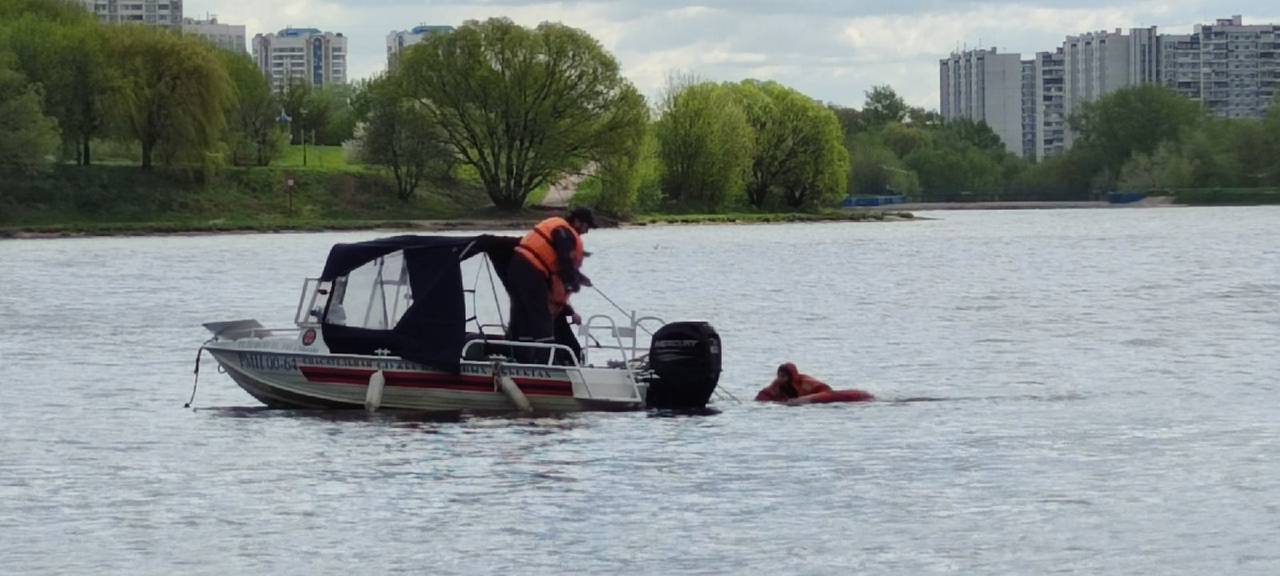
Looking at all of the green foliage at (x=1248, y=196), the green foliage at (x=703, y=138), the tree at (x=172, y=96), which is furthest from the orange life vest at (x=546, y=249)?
the green foliage at (x=1248, y=196)

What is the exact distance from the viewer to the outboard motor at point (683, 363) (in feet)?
95.5

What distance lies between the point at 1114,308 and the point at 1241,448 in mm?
30611

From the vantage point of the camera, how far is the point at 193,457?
92.1 feet

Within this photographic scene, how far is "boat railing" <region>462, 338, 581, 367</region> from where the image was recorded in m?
29.2

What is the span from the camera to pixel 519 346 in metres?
29.5

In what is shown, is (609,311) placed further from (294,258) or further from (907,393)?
(294,258)

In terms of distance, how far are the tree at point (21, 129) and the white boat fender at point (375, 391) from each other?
88.6 m

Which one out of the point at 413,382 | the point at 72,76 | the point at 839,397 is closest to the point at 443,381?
the point at 413,382

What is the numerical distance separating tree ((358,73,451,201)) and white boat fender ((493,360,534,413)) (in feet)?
338

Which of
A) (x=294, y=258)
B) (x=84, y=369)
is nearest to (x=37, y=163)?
(x=294, y=258)

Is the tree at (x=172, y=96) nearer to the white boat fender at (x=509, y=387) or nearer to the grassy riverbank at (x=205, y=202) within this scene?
the grassy riverbank at (x=205, y=202)

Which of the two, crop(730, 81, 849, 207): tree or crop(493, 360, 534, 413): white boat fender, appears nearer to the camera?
crop(493, 360, 534, 413): white boat fender

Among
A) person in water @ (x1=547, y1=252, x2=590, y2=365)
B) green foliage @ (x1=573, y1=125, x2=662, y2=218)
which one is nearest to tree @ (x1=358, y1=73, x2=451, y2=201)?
green foliage @ (x1=573, y1=125, x2=662, y2=218)

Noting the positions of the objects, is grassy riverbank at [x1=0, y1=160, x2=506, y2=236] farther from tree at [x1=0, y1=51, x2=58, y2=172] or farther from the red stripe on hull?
the red stripe on hull
